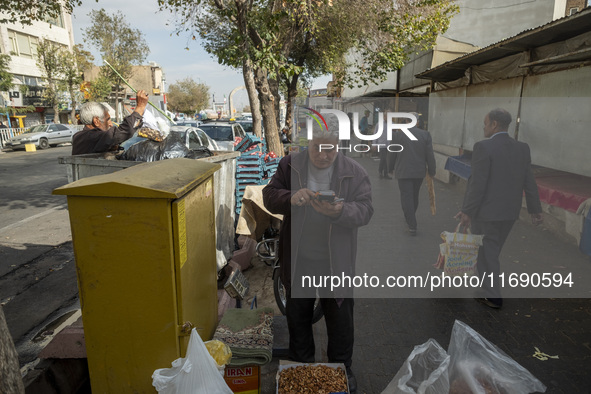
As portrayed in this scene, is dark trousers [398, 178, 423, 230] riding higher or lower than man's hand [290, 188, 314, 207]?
lower

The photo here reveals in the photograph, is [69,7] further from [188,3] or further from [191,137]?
[191,137]

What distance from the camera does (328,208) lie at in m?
2.49

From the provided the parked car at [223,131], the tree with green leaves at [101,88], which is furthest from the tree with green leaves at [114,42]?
the parked car at [223,131]

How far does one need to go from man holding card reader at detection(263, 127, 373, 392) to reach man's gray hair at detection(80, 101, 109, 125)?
306 centimetres

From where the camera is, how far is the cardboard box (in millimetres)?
2439

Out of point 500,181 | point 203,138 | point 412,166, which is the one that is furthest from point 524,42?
point 203,138

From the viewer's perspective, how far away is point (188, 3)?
912 cm

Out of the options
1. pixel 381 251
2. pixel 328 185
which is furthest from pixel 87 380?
pixel 381 251

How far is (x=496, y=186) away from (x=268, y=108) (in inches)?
249

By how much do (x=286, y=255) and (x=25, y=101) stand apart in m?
38.8

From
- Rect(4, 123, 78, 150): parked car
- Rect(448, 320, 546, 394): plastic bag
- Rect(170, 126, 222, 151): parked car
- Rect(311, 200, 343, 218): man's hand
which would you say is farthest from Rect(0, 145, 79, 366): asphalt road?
Rect(4, 123, 78, 150): parked car

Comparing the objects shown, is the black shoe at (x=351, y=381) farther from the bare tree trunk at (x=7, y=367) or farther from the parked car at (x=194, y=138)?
the parked car at (x=194, y=138)

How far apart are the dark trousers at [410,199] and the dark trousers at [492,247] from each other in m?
0.69

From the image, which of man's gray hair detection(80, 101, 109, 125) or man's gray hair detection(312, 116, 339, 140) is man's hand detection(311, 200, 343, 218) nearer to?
man's gray hair detection(312, 116, 339, 140)
